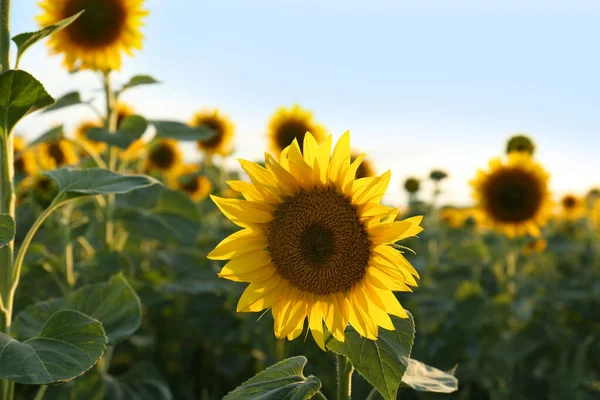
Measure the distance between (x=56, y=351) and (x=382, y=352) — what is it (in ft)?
2.42

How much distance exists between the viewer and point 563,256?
26.1 ft

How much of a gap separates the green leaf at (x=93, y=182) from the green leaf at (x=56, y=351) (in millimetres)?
332

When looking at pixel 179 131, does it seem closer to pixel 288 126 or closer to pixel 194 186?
pixel 288 126

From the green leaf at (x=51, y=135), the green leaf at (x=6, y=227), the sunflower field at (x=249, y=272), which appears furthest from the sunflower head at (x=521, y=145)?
the green leaf at (x=6, y=227)

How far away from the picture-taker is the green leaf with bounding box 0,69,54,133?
1496 millimetres

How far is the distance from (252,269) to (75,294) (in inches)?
24.2

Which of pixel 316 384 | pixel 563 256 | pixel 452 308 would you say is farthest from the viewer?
pixel 563 256

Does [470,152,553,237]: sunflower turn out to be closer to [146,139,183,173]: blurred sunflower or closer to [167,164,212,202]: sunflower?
[167,164,212,202]: sunflower

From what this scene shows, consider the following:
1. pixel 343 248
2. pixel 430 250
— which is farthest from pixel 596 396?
pixel 343 248

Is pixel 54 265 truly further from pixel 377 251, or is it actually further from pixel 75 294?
pixel 377 251

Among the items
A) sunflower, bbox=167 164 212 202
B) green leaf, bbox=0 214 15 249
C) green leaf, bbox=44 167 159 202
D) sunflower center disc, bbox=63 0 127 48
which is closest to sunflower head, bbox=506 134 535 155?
sunflower center disc, bbox=63 0 127 48

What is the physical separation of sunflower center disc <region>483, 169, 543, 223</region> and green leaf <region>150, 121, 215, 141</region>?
2.19m

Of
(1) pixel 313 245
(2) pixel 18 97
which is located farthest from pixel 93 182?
(1) pixel 313 245

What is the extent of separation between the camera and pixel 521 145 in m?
4.48
